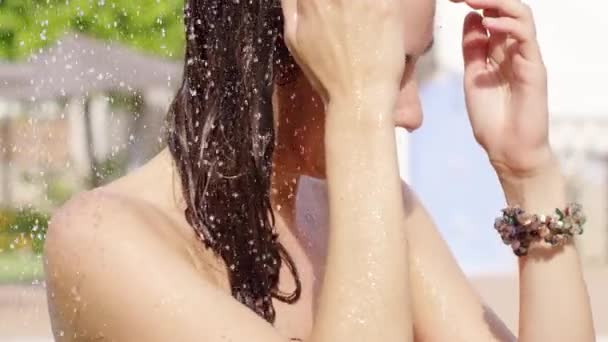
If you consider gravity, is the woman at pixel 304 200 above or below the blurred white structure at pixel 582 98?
above

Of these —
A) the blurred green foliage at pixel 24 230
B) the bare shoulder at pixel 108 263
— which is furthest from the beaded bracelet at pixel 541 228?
the blurred green foliage at pixel 24 230

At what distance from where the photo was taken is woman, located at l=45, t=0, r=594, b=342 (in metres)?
2.02

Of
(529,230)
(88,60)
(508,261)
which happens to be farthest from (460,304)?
(508,261)

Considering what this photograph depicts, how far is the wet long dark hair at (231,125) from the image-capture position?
88.1 inches

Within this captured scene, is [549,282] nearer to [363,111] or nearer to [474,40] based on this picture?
[474,40]

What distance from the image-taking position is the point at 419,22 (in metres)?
2.17

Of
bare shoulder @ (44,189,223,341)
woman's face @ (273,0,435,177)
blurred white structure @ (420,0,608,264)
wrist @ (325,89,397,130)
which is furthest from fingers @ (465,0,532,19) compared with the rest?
blurred white structure @ (420,0,608,264)

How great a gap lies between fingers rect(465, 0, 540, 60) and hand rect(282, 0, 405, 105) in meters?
0.34

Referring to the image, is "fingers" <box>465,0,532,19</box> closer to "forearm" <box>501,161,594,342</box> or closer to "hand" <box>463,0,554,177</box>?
"hand" <box>463,0,554,177</box>

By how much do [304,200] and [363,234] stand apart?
0.69 metres

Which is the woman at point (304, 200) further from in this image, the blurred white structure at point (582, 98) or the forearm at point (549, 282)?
the blurred white structure at point (582, 98)

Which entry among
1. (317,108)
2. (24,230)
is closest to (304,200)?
(317,108)

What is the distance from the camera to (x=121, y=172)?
2.77 metres

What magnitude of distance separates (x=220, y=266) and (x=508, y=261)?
332 inches
